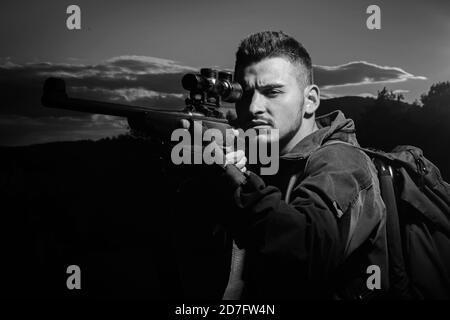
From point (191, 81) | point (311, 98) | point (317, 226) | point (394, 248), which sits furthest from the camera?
point (311, 98)

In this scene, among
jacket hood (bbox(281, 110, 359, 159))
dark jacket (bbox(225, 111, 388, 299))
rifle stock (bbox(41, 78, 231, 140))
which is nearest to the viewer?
dark jacket (bbox(225, 111, 388, 299))

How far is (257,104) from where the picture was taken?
210cm

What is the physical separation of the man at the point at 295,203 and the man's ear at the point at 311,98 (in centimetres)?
4

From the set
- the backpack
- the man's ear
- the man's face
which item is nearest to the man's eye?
the man's face

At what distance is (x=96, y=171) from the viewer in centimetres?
1030

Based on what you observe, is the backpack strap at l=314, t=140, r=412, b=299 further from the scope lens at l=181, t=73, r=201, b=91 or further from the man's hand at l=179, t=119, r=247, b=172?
the scope lens at l=181, t=73, r=201, b=91

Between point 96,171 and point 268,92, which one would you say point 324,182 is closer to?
point 268,92

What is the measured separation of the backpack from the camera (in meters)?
1.64

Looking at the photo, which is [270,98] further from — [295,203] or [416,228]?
[416,228]

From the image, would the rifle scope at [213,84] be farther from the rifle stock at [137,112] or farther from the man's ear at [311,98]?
the man's ear at [311,98]

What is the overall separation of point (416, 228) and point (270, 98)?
102 cm

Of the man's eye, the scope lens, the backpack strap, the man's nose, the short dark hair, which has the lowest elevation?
the backpack strap

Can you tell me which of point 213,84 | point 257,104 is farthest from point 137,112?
point 257,104
